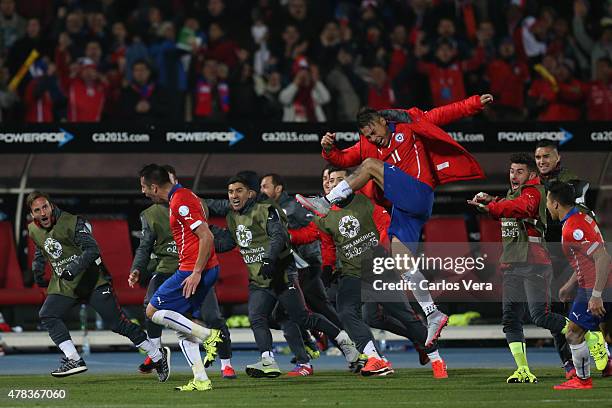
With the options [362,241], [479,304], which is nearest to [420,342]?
[362,241]

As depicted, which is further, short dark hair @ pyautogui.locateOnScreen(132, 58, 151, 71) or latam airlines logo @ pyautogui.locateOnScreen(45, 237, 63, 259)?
Result: short dark hair @ pyautogui.locateOnScreen(132, 58, 151, 71)

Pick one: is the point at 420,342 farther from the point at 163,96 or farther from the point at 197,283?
the point at 163,96

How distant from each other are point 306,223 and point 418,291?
2.51 metres

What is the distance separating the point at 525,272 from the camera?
1202 centimetres

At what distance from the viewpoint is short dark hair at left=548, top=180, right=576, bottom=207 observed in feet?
35.8

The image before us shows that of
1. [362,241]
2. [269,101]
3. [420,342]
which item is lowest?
[420,342]

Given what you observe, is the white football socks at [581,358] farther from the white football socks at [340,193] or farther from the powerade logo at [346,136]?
the powerade logo at [346,136]

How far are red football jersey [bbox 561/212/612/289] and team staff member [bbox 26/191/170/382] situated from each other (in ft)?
13.9

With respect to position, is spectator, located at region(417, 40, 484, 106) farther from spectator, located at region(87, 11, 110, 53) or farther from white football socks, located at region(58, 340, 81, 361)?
white football socks, located at region(58, 340, 81, 361)

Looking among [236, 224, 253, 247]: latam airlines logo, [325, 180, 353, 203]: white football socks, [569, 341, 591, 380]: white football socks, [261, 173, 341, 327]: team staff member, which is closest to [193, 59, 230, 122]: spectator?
[261, 173, 341, 327]: team staff member

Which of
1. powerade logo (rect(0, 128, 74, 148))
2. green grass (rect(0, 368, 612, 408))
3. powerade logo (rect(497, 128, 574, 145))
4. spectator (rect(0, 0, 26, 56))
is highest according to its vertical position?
spectator (rect(0, 0, 26, 56))

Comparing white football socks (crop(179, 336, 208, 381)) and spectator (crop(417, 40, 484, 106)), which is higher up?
spectator (crop(417, 40, 484, 106))

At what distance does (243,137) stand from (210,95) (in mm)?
1328

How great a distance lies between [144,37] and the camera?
2025cm
